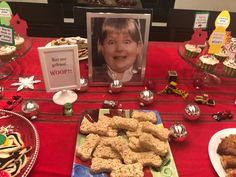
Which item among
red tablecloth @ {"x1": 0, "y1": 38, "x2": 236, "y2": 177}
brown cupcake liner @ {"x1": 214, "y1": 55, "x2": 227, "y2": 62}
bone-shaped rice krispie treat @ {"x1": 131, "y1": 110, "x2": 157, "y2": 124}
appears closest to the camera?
red tablecloth @ {"x1": 0, "y1": 38, "x2": 236, "y2": 177}

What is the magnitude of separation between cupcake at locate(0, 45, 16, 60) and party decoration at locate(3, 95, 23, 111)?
267 mm

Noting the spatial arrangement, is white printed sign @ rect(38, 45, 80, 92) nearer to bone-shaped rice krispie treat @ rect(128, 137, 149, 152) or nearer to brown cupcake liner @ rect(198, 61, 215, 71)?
bone-shaped rice krispie treat @ rect(128, 137, 149, 152)

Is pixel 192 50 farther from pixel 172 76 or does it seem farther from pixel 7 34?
pixel 7 34

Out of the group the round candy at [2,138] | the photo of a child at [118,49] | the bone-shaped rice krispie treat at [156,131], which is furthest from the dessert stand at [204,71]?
the round candy at [2,138]

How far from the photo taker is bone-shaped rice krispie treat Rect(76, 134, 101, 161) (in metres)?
0.86

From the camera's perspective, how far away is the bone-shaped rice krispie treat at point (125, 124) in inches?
37.8

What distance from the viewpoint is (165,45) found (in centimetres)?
164

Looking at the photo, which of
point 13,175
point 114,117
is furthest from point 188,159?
point 13,175

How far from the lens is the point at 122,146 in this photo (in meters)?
0.87

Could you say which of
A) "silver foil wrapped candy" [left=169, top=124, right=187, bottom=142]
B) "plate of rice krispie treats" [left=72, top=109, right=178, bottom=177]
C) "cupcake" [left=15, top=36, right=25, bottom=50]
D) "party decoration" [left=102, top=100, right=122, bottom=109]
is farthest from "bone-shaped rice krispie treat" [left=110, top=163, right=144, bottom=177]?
"cupcake" [left=15, top=36, right=25, bottom=50]

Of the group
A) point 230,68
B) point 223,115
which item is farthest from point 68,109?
point 230,68

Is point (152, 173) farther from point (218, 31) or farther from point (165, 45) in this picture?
point (165, 45)

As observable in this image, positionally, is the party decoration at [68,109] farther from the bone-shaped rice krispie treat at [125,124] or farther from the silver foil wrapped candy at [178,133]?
the silver foil wrapped candy at [178,133]

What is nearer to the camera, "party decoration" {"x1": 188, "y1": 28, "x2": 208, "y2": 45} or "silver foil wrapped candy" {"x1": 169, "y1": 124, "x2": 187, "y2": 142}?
"silver foil wrapped candy" {"x1": 169, "y1": 124, "x2": 187, "y2": 142}
